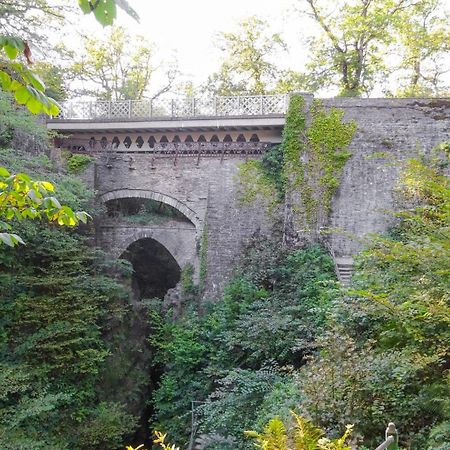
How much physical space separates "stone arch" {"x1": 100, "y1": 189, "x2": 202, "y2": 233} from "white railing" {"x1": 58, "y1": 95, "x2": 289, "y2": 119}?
88.5 inches

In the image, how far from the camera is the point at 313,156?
12.5 metres

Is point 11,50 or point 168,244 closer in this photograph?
point 11,50

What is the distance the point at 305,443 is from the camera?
292 centimetres

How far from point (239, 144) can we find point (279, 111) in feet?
4.81

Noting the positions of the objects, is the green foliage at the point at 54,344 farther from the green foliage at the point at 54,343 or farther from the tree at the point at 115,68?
the tree at the point at 115,68

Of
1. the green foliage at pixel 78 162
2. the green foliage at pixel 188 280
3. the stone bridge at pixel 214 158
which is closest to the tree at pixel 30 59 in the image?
the stone bridge at pixel 214 158

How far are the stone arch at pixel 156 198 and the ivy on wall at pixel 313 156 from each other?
9.43ft

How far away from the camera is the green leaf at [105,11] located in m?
1.90

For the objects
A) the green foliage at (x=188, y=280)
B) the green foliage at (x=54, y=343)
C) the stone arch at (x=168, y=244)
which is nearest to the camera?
the green foliage at (x=54, y=343)

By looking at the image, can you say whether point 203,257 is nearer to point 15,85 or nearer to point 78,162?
point 78,162

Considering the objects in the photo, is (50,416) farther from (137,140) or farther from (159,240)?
(137,140)

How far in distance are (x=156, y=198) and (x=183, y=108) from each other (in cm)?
281

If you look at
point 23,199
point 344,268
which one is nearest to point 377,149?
point 344,268

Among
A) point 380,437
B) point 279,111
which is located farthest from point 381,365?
point 279,111
